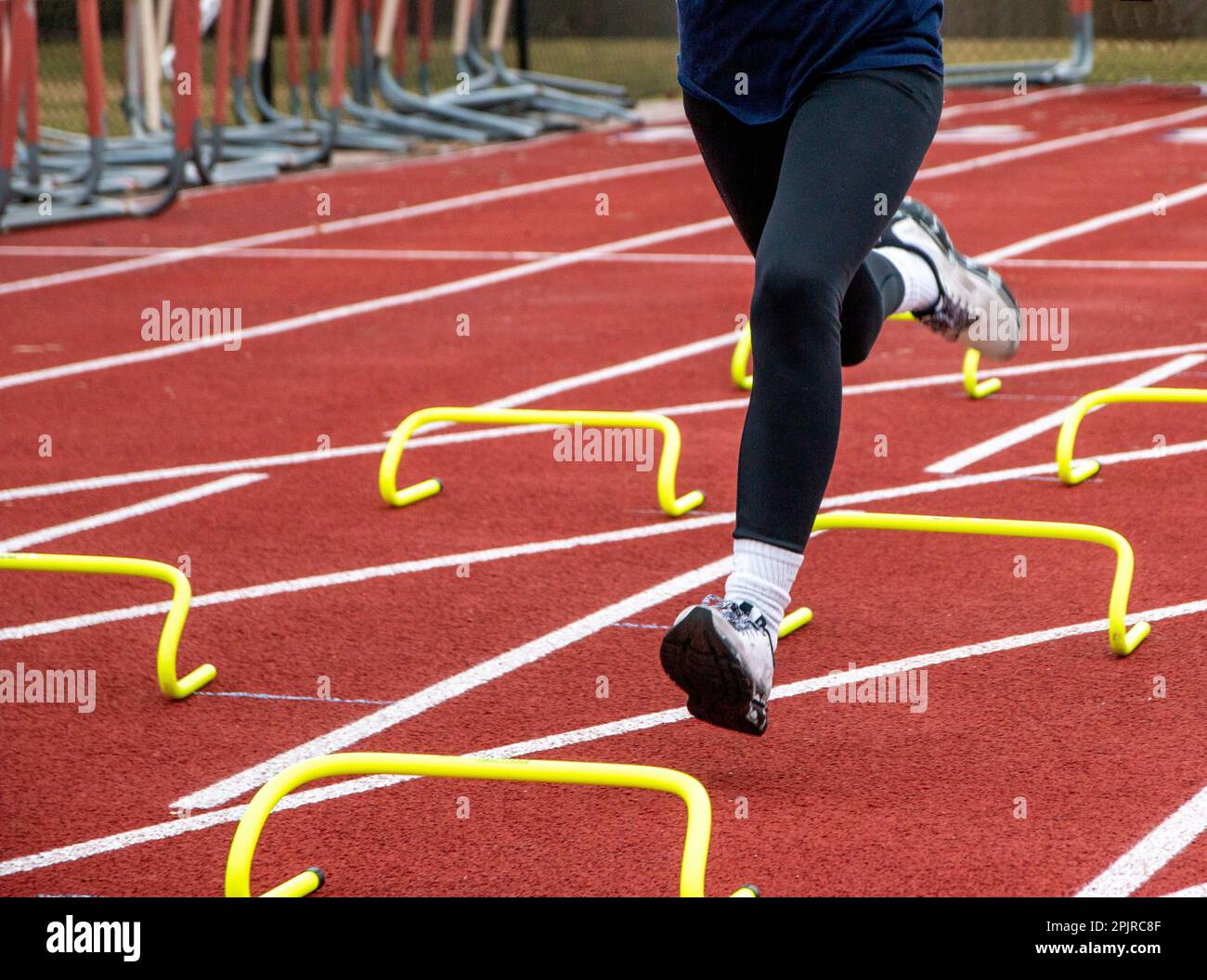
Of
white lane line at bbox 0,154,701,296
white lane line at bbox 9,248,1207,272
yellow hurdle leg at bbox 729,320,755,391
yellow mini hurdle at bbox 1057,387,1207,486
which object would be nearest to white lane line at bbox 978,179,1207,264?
white lane line at bbox 9,248,1207,272

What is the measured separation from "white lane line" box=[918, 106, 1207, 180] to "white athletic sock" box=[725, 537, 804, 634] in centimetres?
1007

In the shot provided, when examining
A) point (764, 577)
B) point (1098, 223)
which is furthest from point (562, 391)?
point (1098, 223)

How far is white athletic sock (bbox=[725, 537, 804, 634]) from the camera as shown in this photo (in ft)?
10.5

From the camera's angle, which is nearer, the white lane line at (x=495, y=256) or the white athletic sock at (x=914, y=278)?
the white athletic sock at (x=914, y=278)

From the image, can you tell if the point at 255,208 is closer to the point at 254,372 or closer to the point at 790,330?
the point at 254,372

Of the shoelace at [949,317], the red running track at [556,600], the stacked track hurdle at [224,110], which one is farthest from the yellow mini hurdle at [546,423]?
the stacked track hurdle at [224,110]

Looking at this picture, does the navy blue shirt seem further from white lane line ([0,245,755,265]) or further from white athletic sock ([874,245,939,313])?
white lane line ([0,245,755,265])

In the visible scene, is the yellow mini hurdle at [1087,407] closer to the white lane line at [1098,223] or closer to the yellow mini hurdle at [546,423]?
the yellow mini hurdle at [546,423]

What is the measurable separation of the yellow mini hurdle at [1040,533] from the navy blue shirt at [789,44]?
118cm

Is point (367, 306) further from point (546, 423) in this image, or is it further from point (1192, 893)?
point (1192, 893)

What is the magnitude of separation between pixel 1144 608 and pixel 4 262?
7.64 metres

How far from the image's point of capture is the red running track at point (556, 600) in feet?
10.4
